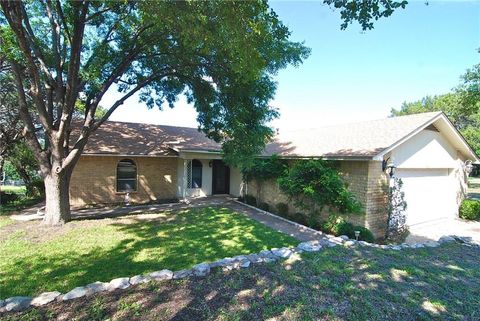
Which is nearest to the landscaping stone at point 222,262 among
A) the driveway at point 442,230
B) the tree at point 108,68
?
the tree at point 108,68

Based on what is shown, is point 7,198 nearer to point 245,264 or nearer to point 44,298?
point 44,298

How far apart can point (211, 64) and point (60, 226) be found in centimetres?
774

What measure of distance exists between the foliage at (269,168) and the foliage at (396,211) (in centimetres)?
447

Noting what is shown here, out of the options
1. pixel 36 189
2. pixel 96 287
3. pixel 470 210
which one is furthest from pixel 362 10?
pixel 36 189

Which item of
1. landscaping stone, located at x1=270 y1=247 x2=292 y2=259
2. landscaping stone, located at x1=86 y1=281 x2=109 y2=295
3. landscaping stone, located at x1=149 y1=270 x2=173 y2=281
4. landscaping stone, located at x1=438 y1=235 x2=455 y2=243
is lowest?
landscaping stone, located at x1=438 y1=235 x2=455 y2=243

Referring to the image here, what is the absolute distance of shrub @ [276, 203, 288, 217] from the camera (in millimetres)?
12210

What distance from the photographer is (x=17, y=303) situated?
4195mm

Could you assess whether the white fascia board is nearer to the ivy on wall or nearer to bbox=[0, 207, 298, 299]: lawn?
the ivy on wall

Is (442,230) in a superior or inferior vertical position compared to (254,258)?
inferior

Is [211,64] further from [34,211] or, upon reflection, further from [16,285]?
[34,211]

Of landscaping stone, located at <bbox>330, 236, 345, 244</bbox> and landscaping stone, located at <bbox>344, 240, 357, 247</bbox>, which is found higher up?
landscaping stone, located at <bbox>344, 240, 357, 247</bbox>

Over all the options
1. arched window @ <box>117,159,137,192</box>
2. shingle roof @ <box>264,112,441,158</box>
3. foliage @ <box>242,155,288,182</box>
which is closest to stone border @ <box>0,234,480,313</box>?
shingle roof @ <box>264,112,441,158</box>

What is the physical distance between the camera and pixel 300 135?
15.8 metres

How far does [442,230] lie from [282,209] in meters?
6.52
